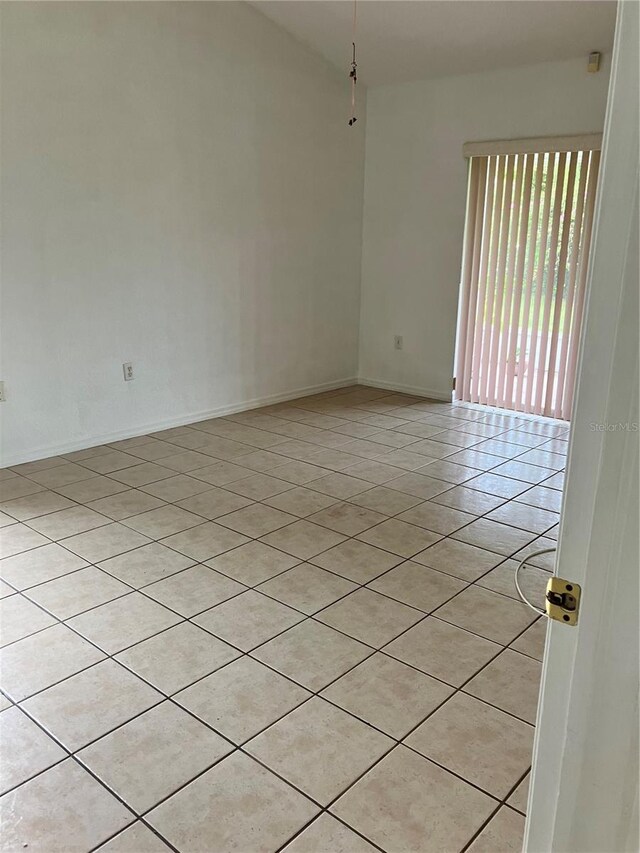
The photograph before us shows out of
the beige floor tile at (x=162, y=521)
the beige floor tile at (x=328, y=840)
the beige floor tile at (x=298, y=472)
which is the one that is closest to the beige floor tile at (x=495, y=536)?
the beige floor tile at (x=298, y=472)

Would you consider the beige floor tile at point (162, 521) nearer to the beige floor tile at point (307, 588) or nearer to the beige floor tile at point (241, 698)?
the beige floor tile at point (307, 588)

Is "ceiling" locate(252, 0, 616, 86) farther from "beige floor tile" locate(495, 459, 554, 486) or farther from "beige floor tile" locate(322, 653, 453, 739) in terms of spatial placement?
"beige floor tile" locate(322, 653, 453, 739)

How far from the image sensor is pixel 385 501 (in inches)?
132

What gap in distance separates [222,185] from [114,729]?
362cm

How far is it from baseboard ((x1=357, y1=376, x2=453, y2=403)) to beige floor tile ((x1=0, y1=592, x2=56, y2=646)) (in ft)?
12.2

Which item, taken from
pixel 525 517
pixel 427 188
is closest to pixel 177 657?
pixel 525 517

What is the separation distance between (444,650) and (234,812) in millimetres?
857

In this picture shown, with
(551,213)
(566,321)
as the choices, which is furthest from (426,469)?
(551,213)

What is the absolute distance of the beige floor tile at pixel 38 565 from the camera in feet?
8.29

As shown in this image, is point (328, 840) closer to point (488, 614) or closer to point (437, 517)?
point (488, 614)

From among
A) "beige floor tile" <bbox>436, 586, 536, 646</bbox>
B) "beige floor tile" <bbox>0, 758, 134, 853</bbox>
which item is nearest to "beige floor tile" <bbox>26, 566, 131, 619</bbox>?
"beige floor tile" <bbox>0, 758, 134, 853</bbox>

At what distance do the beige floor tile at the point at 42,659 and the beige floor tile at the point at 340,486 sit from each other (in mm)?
1536

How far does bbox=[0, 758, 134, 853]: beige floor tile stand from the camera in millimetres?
1445

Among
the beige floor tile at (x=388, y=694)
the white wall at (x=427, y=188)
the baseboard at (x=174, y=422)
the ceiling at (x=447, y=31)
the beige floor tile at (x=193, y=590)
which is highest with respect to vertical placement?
the ceiling at (x=447, y=31)
